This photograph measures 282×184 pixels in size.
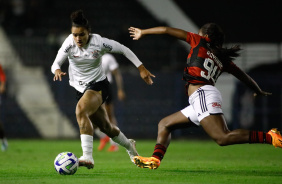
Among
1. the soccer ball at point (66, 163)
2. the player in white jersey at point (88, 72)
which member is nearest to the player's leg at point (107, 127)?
the player in white jersey at point (88, 72)

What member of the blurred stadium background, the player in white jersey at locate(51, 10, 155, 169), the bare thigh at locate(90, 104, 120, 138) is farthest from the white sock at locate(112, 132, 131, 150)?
the blurred stadium background

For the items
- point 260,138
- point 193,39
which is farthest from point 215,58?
point 260,138

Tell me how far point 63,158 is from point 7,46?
1506 centimetres

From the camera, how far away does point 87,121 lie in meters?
8.07

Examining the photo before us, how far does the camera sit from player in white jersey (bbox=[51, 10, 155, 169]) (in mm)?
8047

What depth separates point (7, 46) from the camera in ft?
71.1

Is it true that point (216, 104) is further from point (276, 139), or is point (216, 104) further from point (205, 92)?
point (276, 139)

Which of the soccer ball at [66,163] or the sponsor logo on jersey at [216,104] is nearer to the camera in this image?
the soccer ball at [66,163]

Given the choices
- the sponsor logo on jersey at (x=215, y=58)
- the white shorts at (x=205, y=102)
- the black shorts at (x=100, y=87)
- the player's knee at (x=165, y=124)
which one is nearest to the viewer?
the white shorts at (x=205, y=102)

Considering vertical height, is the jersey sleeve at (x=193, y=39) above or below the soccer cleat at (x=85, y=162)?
above

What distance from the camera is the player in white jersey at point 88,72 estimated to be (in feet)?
26.4

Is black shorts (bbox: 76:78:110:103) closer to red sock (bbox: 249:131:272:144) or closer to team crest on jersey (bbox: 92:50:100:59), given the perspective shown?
team crest on jersey (bbox: 92:50:100:59)

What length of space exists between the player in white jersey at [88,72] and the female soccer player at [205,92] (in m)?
0.69

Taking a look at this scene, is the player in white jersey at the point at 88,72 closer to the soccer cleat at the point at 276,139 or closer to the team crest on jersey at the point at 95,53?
the team crest on jersey at the point at 95,53
